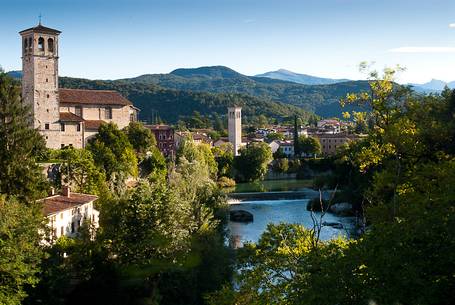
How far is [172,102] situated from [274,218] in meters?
121

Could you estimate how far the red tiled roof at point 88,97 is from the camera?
52.2 m

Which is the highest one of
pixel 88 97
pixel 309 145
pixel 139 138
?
pixel 88 97

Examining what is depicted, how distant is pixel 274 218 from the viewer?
47.3 meters

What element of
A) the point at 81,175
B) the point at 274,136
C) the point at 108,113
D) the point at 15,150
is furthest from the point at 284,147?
the point at 15,150

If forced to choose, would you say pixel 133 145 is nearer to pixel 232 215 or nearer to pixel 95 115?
pixel 95 115

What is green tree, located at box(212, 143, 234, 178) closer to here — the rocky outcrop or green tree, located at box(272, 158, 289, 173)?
green tree, located at box(272, 158, 289, 173)

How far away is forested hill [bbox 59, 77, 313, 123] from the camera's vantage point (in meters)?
158

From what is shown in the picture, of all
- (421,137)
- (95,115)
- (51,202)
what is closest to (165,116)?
(95,115)

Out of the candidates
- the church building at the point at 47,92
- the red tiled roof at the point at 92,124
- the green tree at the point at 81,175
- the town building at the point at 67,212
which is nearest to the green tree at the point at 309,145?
the red tiled roof at the point at 92,124

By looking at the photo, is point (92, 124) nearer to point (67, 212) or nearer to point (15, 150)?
point (15, 150)

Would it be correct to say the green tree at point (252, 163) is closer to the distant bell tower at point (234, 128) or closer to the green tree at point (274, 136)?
the distant bell tower at point (234, 128)

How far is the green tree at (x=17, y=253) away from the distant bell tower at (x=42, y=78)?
27413mm

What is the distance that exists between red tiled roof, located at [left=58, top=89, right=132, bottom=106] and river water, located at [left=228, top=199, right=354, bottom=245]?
1479 centimetres

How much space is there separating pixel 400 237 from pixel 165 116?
151 meters
